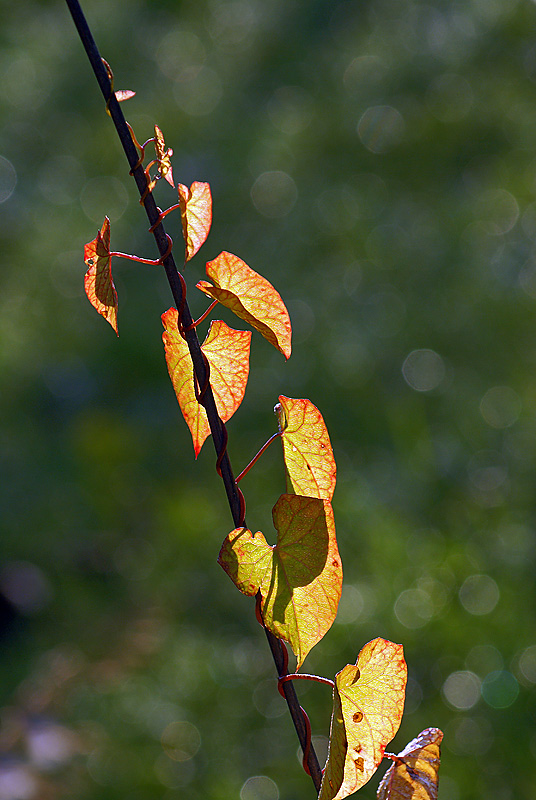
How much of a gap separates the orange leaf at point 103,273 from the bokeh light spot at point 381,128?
2385 millimetres

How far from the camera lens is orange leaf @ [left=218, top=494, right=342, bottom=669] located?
31cm

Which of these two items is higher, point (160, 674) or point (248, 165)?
point (248, 165)

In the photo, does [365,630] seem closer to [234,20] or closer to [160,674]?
[160,674]

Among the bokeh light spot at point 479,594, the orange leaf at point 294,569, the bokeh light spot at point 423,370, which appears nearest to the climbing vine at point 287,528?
the orange leaf at point 294,569

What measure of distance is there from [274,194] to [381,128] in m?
0.47

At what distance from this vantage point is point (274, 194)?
8.21 feet

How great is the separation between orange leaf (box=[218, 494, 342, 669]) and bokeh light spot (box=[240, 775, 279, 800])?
0.85 metres

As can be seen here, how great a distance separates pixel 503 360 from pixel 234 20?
7.02ft

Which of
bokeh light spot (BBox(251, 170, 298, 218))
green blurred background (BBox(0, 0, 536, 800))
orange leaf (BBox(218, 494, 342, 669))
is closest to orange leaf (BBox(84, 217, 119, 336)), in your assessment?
orange leaf (BBox(218, 494, 342, 669))

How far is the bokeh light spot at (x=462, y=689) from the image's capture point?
1104mm

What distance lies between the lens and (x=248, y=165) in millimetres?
2574

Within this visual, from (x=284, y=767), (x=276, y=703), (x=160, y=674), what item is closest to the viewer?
(x=284, y=767)

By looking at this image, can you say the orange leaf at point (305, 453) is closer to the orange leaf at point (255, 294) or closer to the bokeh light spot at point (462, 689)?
the orange leaf at point (255, 294)

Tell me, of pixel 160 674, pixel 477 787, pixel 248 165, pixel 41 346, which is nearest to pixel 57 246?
pixel 41 346
